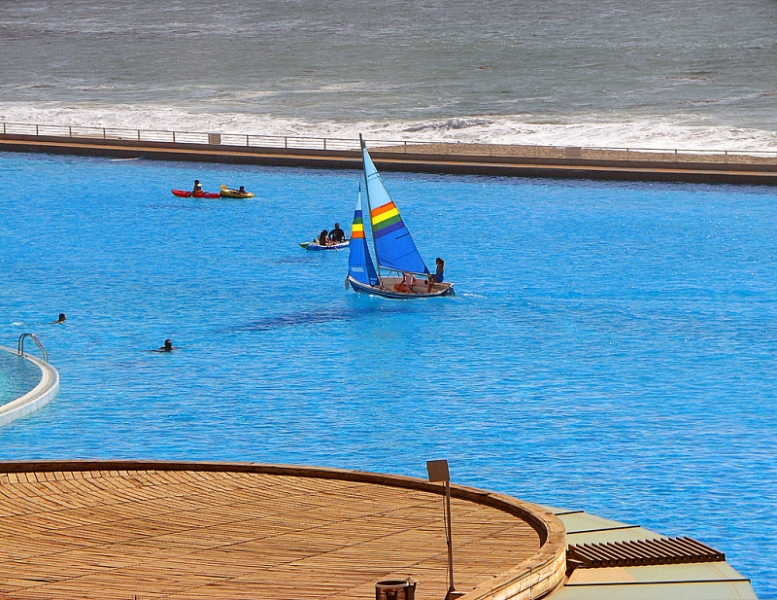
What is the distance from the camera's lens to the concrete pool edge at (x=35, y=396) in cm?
2241

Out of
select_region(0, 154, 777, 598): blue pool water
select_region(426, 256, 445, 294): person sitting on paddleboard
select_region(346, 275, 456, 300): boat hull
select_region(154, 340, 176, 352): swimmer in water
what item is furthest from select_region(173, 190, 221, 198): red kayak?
select_region(154, 340, 176, 352): swimmer in water

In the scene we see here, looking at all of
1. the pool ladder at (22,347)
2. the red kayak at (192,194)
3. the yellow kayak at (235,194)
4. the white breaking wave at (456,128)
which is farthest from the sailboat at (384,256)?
the white breaking wave at (456,128)

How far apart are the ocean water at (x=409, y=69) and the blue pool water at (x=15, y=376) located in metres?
50.7

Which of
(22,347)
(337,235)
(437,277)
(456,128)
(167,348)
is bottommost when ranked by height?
(167,348)

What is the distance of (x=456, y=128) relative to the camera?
3095 inches

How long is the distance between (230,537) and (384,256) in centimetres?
2536

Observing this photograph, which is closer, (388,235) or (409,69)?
(388,235)

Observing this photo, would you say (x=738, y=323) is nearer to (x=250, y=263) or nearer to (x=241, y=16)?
(x=250, y=263)

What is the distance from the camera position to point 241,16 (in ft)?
452

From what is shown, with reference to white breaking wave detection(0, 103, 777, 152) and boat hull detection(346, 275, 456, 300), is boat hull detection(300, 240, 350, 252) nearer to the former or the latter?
boat hull detection(346, 275, 456, 300)

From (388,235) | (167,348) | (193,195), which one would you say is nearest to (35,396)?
(167,348)

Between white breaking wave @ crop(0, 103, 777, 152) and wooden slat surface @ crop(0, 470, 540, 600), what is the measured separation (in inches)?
2292

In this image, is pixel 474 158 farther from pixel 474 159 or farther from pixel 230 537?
pixel 230 537

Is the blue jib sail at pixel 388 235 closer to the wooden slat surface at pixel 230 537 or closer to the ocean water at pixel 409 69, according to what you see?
the wooden slat surface at pixel 230 537
